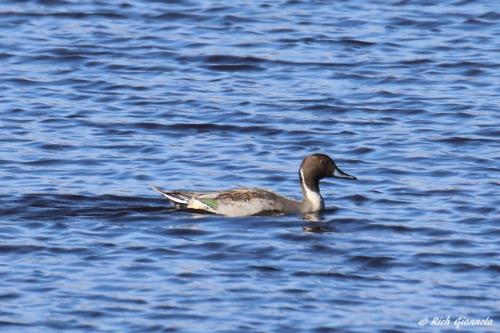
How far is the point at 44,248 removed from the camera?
13.8 metres

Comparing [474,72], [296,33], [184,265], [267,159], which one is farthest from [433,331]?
[296,33]

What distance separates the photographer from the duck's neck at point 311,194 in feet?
51.4

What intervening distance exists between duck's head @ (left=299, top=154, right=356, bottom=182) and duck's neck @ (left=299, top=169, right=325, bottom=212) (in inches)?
0.7

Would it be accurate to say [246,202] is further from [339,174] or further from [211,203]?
[339,174]

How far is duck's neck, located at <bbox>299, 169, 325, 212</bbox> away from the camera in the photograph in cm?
1567

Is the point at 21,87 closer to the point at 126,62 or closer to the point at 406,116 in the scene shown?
the point at 126,62

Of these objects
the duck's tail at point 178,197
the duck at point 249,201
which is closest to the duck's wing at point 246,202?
the duck at point 249,201

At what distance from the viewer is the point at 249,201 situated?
1534 cm

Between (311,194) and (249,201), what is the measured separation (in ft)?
2.51

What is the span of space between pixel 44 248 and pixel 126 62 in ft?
27.9

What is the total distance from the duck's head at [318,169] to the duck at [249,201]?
0.03ft

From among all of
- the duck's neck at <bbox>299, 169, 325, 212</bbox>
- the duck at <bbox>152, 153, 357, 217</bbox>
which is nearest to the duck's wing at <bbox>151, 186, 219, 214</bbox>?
the duck at <bbox>152, 153, 357, 217</bbox>

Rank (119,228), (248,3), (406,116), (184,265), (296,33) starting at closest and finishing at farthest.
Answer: (184,265) → (119,228) → (406,116) → (296,33) → (248,3)

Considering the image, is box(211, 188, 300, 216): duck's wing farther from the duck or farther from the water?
the water
